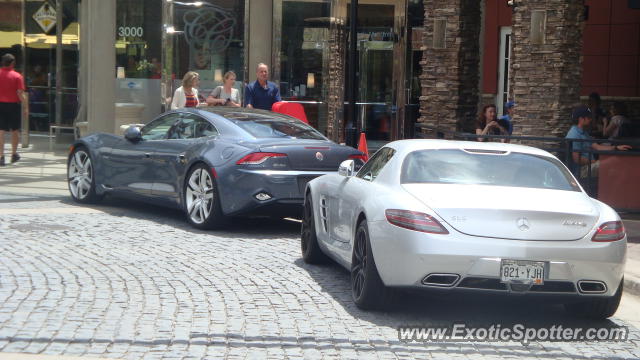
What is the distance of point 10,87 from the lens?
20625 millimetres

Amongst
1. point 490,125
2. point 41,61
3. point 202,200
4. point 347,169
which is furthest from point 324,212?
point 41,61

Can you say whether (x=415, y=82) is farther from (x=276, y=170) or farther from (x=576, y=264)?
(x=576, y=264)

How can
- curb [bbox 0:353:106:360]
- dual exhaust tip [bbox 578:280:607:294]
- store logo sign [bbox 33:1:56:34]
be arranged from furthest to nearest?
1. store logo sign [bbox 33:1:56:34]
2. dual exhaust tip [bbox 578:280:607:294]
3. curb [bbox 0:353:106:360]

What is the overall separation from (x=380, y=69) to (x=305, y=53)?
1800 mm

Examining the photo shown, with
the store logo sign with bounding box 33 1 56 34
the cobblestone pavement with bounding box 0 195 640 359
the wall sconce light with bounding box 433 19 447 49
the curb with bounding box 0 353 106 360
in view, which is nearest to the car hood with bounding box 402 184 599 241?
the cobblestone pavement with bounding box 0 195 640 359

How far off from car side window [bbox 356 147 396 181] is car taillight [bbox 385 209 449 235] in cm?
116

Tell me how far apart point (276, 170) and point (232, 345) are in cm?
517

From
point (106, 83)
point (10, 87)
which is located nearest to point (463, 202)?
point (10, 87)

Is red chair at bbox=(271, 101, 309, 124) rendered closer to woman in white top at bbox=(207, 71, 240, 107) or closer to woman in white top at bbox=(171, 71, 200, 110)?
woman in white top at bbox=(207, 71, 240, 107)

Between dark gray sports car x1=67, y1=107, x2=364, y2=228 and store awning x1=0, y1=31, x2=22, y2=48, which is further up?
store awning x1=0, y1=31, x2=22, y2=48

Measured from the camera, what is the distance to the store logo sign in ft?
91.7

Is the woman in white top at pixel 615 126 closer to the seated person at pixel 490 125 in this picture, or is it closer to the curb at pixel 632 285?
the seated person at pixel 490 125

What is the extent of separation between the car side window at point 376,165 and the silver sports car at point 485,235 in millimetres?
332

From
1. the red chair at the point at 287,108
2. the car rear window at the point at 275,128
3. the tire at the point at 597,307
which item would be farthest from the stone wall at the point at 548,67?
the tire at the point at 597,307
